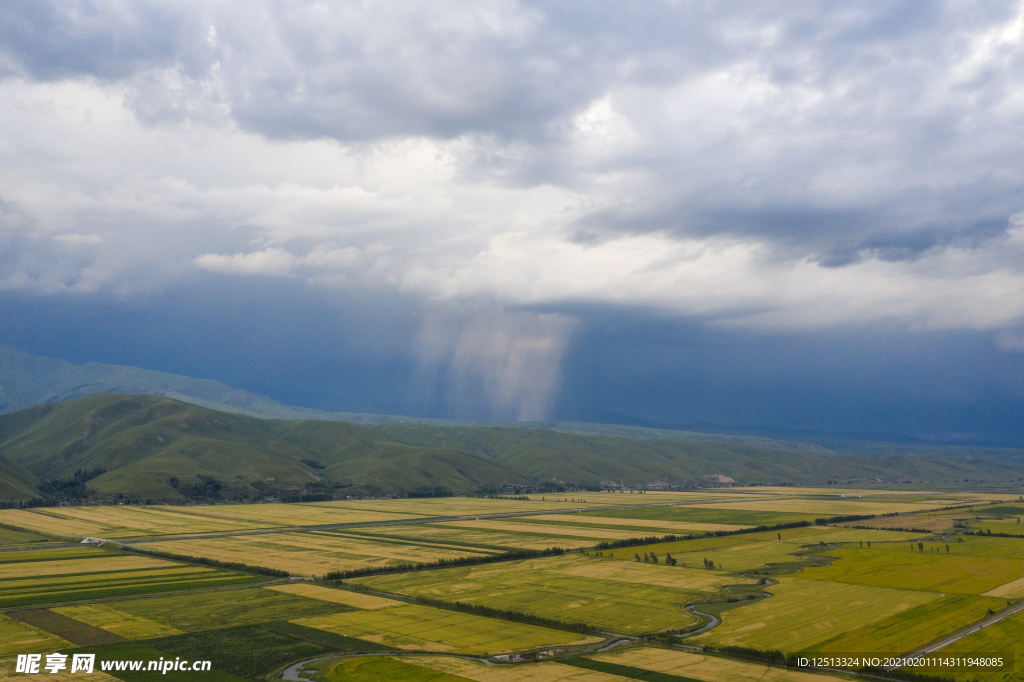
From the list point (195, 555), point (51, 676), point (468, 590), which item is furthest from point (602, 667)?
point (195, 555)

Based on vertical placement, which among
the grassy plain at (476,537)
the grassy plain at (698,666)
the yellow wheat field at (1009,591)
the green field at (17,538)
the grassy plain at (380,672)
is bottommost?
the green field at (17,538)

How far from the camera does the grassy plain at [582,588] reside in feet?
279

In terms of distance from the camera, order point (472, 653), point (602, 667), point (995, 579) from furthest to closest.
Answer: point (995, 579)
point (472, 653)
point (602, 667)

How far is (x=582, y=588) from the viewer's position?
10119cm

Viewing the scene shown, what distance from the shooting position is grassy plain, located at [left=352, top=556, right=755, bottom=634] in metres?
85.1

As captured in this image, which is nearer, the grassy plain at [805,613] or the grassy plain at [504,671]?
the grassy plain at [504,671]

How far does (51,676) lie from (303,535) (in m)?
107

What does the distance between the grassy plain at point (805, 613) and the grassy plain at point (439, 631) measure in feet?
53.0

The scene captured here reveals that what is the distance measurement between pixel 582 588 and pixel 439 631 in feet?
96.4

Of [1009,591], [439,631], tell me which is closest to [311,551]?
[439,631]

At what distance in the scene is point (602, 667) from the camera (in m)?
65.2

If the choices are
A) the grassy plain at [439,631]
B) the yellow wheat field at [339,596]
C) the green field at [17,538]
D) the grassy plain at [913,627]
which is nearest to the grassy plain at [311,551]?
the yellow wheat field at [339,596]

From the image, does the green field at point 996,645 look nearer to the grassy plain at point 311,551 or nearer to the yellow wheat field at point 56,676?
the yellow wheat field at point 56,676

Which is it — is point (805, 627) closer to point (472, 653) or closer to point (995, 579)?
point (472, 653)
